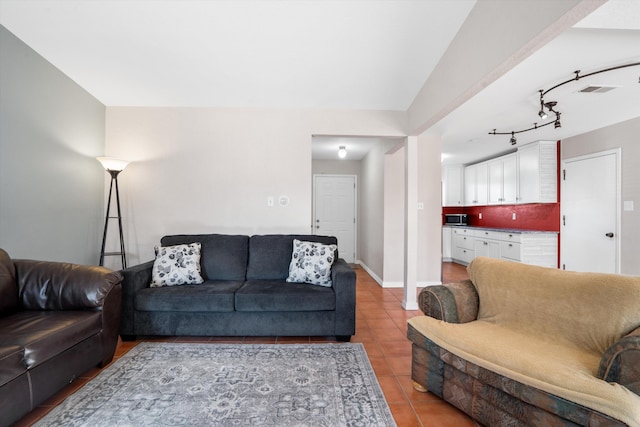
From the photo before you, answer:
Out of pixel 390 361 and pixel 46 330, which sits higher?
pixel 46 330

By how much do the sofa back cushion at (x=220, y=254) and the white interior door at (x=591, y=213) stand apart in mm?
4756

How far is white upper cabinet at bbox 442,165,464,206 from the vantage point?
6594 mm

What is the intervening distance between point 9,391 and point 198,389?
0.90m

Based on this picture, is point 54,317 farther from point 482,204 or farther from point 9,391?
point 482,204

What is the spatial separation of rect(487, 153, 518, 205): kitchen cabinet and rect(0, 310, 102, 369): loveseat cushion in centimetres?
607

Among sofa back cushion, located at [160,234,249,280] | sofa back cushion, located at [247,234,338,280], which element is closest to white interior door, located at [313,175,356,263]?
sofa back cushion, located at [247,234,338,280]

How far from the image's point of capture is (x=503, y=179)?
5312mm

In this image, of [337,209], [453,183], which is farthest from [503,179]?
[337,209]

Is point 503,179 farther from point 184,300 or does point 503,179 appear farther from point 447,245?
point 184,300

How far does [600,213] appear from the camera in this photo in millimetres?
3861

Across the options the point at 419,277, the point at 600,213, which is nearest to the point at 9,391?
the point at 419,277

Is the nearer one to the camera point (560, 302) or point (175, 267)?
point (560, 302)

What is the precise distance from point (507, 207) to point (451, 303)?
15.4ft

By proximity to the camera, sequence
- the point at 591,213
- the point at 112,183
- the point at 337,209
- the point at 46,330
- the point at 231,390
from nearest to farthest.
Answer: the point at 46,330, the point at 231,390, the point at 112,183, the point at 591,213, the point at 337,209
